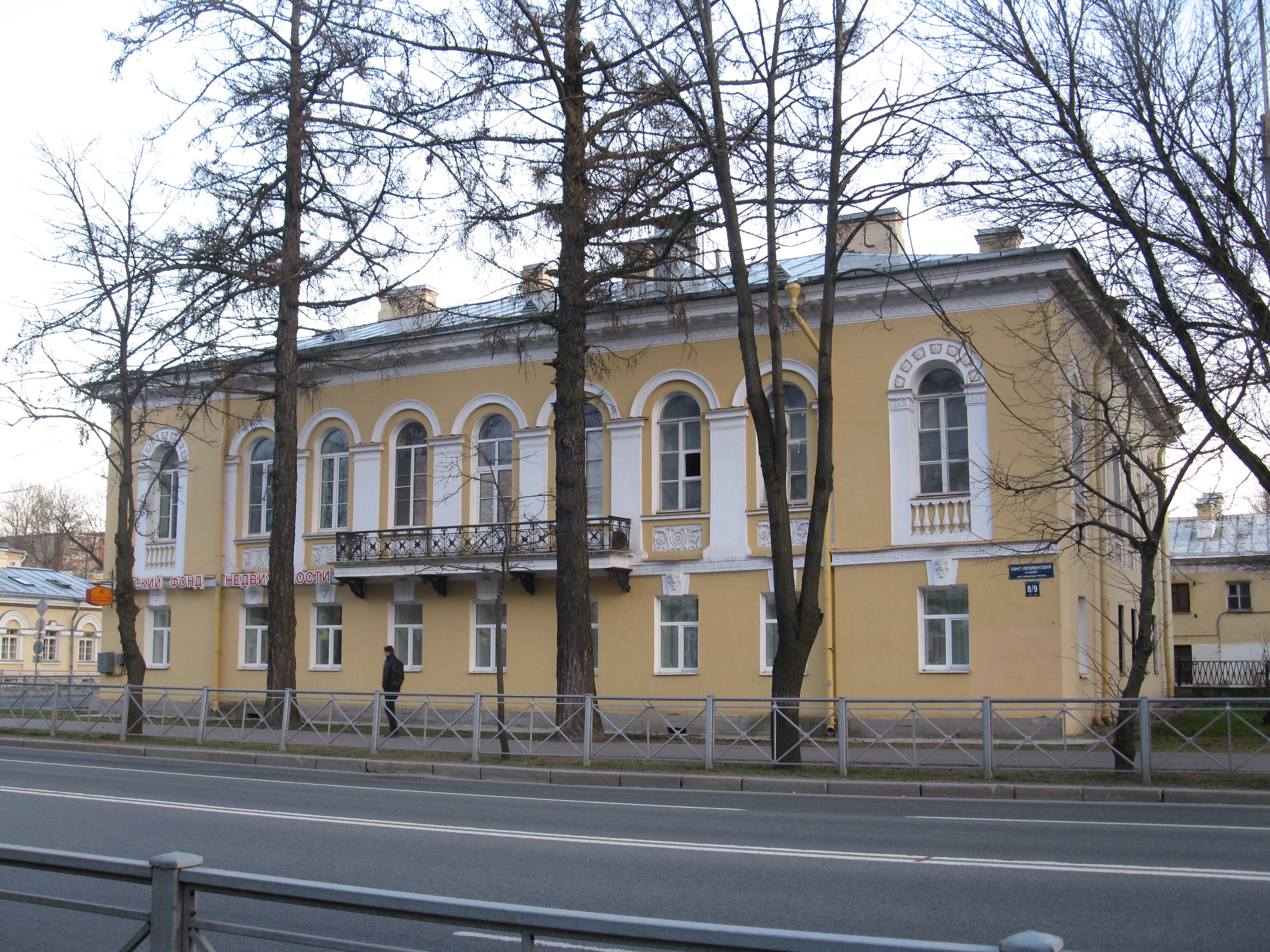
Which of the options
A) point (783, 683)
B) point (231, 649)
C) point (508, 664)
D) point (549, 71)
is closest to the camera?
point (783, 683)

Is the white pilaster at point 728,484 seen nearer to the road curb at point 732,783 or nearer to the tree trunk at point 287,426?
the road curb at point 732,783

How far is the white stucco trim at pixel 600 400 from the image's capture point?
25.6 m

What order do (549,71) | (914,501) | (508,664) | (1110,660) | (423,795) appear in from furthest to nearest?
(508,664)
(1110,660)
(914,501)
(549,71)
(423,795)

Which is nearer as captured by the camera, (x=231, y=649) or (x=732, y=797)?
(x=732, y=797)

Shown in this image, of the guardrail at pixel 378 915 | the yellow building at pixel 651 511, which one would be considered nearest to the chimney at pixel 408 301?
the yellow building at pixel 651 511

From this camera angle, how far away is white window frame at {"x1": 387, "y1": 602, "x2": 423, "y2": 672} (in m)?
27.4

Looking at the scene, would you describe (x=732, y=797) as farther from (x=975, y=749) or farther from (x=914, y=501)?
(x=914, y=501)

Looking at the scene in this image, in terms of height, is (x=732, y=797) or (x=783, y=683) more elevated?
(x=783, y=683)

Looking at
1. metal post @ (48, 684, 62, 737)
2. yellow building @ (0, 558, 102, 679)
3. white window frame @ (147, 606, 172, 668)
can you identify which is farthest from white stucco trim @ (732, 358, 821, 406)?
yellow building @ (0, 558, 102, 679)

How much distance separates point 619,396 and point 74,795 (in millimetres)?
15047

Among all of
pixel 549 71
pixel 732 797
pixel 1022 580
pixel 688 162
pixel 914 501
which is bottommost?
pixel 732 797

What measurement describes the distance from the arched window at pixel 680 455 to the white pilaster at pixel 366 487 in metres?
7.57

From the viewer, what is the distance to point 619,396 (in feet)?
83.8

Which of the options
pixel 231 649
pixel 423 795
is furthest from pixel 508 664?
pixel 423 795
